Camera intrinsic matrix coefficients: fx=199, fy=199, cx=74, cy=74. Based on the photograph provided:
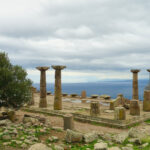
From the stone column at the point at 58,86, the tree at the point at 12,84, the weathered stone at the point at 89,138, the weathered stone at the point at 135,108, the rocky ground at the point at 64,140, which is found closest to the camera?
the rocky ground at the point at 64,140

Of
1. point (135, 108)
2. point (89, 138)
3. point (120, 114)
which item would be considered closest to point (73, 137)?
point (89, 138)

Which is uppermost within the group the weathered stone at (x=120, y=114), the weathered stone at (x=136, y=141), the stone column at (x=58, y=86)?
the stone column at (x=58, y=86)

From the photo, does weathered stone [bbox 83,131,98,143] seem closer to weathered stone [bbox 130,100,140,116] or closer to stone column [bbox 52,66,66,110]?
weathered stone [bbox 130,100,140,116]

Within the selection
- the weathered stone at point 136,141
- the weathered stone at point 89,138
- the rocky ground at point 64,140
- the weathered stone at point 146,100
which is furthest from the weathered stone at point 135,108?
the weathered stone at point 89,138

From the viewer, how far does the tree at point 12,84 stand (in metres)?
16.3

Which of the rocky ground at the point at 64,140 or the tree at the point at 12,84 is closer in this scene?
the rocky ground at the point at 64,140

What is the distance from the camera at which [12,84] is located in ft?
54.1

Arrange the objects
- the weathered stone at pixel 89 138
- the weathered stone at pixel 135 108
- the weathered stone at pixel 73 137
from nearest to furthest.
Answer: the weathered stone at pixel 73 137, the weathered stone at pixel 89 138, the weathered stone at pixel 135 108

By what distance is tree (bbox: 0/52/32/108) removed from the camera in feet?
53.6

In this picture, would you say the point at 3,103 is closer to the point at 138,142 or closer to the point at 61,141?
the point at 61,141

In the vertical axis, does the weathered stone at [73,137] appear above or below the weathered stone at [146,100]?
below

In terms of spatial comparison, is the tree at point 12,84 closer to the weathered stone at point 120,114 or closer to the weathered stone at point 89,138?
the weathered stone at point 89,138

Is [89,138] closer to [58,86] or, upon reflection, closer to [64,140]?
[64,140]

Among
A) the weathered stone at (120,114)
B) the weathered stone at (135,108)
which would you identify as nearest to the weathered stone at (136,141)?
the weathered stone at (120,114)
